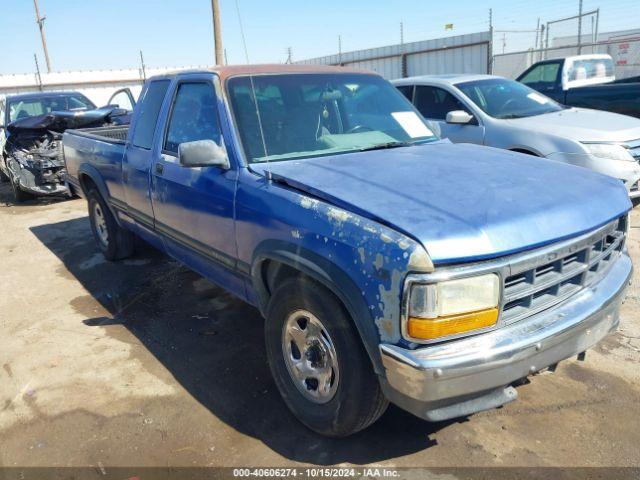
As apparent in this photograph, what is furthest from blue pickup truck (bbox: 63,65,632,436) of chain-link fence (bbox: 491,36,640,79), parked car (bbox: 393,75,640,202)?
chain-link fence (bbox: 491,36,640,79)

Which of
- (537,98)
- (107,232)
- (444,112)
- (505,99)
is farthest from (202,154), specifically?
(537,98)

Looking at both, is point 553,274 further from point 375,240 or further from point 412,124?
point 412,124

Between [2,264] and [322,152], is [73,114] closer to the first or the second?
[2,264]

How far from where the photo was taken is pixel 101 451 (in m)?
2.85

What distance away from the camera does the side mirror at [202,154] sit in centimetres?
306

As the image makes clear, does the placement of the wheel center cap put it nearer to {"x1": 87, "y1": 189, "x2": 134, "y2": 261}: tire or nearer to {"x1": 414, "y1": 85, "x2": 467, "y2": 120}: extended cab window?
{"x1": 87, "y1": 189, "x2": 134, "y2": 261}: tire

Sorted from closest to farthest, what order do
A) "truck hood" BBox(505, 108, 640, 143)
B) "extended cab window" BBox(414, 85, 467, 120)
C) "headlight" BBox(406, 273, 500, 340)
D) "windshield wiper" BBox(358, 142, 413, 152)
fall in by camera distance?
1. "headlight" BBox(406, 273, 500, 340)
2. "windshield wiper" BBox(358, 142, 413, 152)
3. "truck hood" BBox(505, 108, 640, 143)
4. "extended cab window" BBox(414, 85, 467, 120)

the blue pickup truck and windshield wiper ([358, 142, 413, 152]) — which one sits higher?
windshield wiper ([358, 142, 413, 152])

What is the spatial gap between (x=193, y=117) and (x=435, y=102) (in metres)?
4.49

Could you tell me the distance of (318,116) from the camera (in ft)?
11.6

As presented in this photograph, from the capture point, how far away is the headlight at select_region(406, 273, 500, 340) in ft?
6.99

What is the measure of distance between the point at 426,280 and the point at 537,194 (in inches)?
34.3

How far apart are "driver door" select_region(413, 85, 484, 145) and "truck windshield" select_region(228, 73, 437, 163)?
3.02 metres

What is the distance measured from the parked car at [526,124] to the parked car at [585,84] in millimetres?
1806
